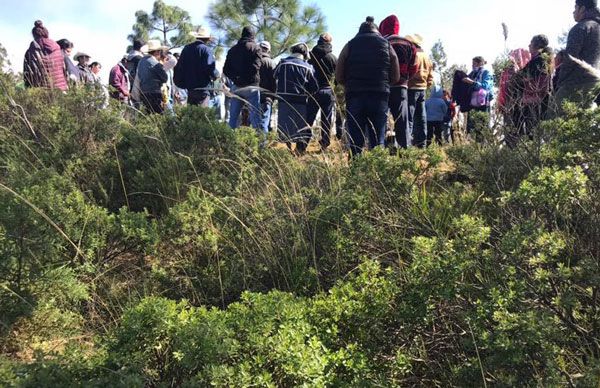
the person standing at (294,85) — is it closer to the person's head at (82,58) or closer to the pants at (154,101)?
the pants at (154,101)

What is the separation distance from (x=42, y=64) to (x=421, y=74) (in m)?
4.55

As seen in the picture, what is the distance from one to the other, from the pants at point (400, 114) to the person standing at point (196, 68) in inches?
91.6

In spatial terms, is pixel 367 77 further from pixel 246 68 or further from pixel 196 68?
pixel 196 68

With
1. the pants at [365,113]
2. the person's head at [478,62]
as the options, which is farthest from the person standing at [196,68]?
the person's head at [478,62]

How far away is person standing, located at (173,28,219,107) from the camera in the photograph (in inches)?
244

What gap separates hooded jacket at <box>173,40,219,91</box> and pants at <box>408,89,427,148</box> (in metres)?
2.48

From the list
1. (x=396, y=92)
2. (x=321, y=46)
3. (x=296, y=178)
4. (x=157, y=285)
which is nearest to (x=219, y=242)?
(x=157, y=285)

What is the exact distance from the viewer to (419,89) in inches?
222

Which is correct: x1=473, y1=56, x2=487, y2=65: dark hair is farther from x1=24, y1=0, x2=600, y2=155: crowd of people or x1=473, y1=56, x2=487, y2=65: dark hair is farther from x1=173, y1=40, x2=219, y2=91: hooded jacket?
x1=173, y1=40, x2=219, y2=91: hooded jacket

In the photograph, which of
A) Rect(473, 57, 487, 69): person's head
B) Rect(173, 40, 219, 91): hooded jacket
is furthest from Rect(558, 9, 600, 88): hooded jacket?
Rect(173, 40, 219, 91): hooded jacket

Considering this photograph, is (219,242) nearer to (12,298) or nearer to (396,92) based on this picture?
(12,298)

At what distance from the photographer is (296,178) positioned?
11.6 ft

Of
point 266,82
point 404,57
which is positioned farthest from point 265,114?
point 404,57

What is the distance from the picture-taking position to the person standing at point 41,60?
241 inches
